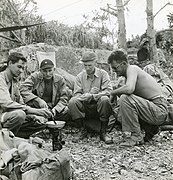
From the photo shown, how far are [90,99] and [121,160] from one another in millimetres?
1237

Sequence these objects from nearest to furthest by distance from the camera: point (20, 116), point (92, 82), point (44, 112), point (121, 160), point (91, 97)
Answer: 1. point (121, 160)
2. point (20, 116)
3. point (44, 112)
4. point (91, 97)
5. point (92, 82)

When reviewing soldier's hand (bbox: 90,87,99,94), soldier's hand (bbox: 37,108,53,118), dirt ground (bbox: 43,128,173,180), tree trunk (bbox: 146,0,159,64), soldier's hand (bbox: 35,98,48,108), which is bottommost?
dirt ground (bbox: 43,128,173,180)

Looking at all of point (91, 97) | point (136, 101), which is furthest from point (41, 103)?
point (136, 101)

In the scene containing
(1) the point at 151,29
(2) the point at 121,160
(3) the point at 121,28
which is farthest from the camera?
(3) the point at 121,28

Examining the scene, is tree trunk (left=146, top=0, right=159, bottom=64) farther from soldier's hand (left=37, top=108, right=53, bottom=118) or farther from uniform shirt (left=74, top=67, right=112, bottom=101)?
soldier's hand (left=37, top=108, right=53, bottom=118)

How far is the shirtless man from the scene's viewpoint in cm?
422

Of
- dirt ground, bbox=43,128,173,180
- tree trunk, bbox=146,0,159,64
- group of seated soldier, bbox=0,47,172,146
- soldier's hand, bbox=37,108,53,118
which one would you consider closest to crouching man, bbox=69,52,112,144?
group of seated soldier, bbox=0,47,172,146

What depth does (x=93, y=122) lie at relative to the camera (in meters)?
5.03

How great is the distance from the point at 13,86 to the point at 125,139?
171 cm

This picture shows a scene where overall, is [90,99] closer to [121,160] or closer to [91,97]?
[91,97]

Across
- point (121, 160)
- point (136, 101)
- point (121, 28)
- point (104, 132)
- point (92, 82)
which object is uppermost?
point (121, 28)

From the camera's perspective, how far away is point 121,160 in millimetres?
3791

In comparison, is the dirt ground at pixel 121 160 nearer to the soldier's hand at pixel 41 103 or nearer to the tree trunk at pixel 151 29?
the soldier's hand at pixel 41 103

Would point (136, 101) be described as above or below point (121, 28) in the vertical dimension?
below
